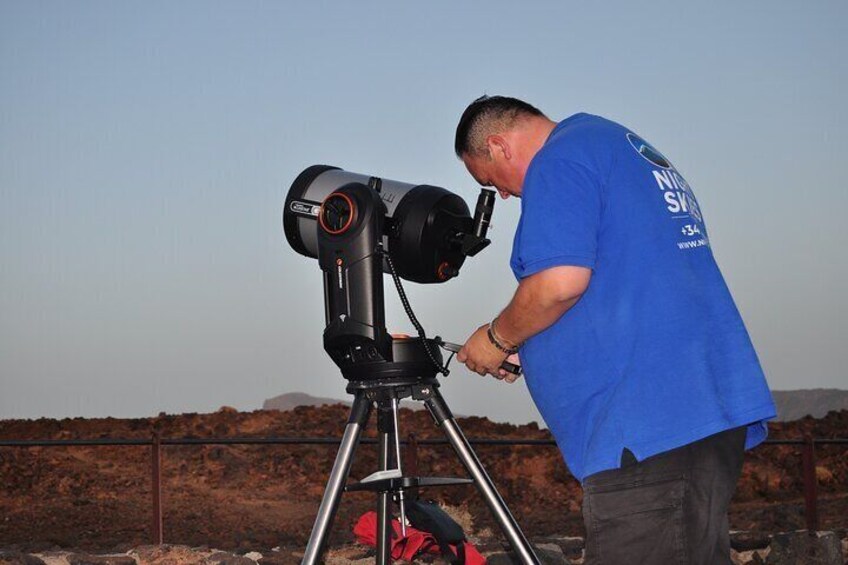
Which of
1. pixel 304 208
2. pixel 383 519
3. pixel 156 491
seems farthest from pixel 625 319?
pixel 156 491

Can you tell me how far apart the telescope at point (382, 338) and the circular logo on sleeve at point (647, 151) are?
0.81 m

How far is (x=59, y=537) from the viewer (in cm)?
1562

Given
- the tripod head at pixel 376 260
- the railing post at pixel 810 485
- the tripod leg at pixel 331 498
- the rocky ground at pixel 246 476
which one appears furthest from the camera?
the rocky ground at pixel 246 476

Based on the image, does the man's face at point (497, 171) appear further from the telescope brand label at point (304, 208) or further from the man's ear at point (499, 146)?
the telescope brand label at point (304, 208)

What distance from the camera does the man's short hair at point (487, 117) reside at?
2711 mm

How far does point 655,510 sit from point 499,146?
3.24ft

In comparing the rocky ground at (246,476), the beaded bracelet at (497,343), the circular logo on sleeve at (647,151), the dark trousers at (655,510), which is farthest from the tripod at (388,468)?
the rocky ground at (246,476)

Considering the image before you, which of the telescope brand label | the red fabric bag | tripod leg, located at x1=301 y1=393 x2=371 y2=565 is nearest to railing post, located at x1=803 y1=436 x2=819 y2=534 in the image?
the red fabric bag

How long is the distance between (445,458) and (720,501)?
18.0 m

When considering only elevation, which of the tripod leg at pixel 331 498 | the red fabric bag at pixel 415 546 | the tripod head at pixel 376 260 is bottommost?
the red fabric bag at pixel 415 546

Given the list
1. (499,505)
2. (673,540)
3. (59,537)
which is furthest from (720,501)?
(59,537)

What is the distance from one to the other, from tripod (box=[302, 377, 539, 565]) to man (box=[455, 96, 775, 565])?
593 millimetres

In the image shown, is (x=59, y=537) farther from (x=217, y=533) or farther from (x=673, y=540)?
(x=673, y=540)

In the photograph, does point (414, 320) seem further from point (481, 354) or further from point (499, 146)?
point (499, 146)
